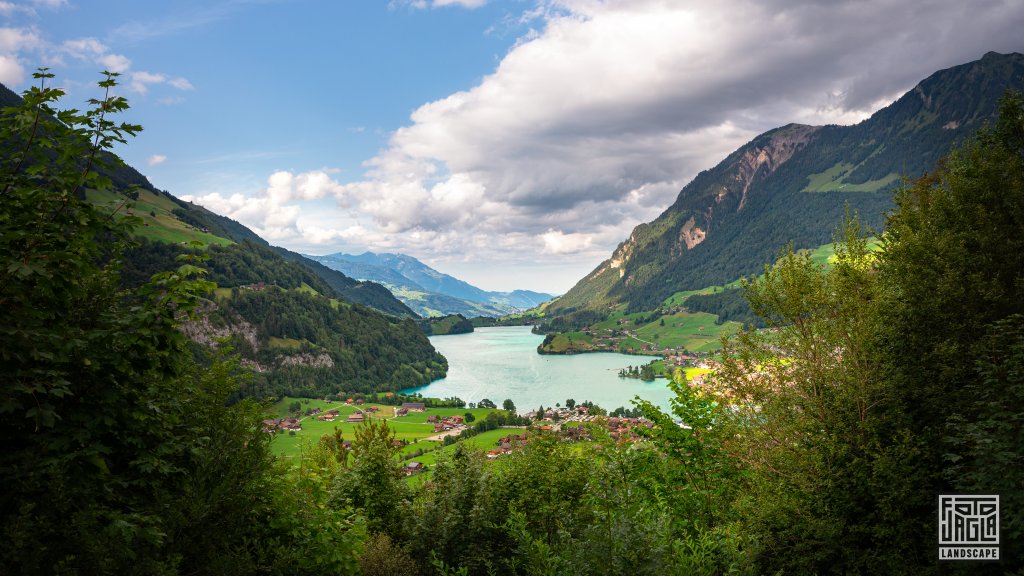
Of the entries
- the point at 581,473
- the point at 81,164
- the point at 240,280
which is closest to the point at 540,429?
the point at 581,473

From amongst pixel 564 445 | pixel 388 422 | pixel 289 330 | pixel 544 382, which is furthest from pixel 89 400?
pixel 289 330

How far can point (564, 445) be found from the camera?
15.5 metres

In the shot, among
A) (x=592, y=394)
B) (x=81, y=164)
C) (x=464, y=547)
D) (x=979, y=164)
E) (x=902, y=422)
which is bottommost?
(x=592, y=394)

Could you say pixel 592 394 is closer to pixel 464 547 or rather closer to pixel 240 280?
pixel 464 547

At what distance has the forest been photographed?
4516mm

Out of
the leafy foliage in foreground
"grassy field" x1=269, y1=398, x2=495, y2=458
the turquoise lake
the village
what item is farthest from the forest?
the turquoise lake

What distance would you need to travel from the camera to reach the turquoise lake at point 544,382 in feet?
376

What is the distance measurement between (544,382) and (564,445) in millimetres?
123310

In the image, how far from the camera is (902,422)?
1034cm

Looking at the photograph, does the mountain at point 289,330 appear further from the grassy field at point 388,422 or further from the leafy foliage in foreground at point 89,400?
the leafy foliage in foreground at point 89,400

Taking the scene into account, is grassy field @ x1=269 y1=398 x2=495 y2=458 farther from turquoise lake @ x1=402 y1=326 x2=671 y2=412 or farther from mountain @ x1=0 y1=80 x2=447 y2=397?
mountain @ x1=0 y1=80 x2=447 y2=397

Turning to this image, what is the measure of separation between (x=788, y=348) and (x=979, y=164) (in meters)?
6.49

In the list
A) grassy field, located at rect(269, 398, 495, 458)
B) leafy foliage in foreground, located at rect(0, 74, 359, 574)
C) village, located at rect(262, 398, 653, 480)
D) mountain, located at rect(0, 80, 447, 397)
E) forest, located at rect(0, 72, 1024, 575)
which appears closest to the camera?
leafy foliage in foreground, located at rect(0, 74, 359, 574)

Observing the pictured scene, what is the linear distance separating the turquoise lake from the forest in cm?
8643
